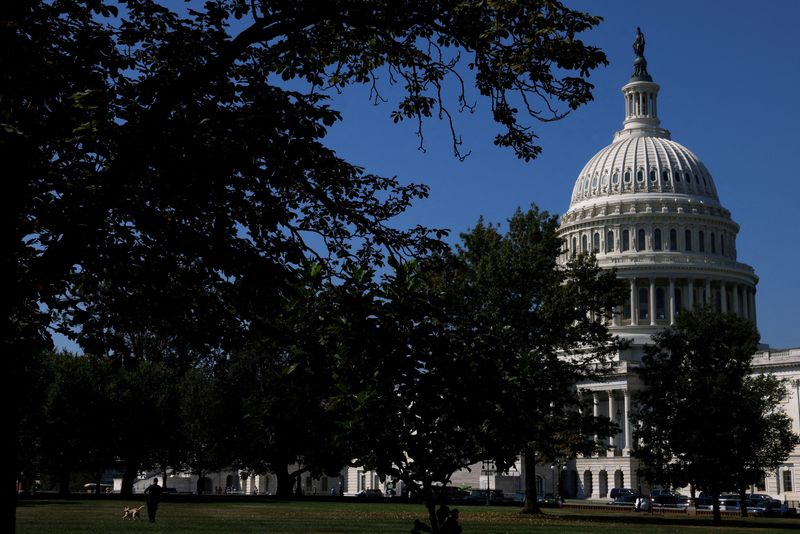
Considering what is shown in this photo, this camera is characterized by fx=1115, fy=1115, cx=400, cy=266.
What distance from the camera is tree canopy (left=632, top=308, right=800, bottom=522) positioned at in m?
54.8

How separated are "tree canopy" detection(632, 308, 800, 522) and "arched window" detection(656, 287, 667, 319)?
95394 millimetres

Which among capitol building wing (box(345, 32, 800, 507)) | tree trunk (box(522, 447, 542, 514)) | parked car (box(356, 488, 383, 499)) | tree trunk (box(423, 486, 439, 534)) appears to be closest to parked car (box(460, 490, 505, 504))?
parked car (box(356, 488, 383, 499))

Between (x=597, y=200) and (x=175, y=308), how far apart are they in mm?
151842

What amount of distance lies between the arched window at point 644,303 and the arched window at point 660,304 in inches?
54.1

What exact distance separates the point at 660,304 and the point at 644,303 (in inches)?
86.5

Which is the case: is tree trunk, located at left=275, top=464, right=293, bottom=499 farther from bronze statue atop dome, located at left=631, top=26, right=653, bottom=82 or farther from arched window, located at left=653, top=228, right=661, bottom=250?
bronze statue atop dome, located at left=631, top=26, right=653, bottom=82

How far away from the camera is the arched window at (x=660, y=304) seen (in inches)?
6066

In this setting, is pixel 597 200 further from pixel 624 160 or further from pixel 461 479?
pixel 461 479

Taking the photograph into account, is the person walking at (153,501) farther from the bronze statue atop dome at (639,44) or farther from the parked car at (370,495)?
the bronze statue atop dome at (639,44)

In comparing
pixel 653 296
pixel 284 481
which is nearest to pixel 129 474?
pixel 284 481

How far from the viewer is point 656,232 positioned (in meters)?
159

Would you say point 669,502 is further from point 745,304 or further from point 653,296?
point 745,304

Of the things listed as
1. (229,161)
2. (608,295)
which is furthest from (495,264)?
(229,161)

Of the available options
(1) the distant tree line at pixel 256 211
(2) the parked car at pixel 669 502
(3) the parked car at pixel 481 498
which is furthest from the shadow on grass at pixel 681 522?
(1) the distant tree line at pixel 256 211
